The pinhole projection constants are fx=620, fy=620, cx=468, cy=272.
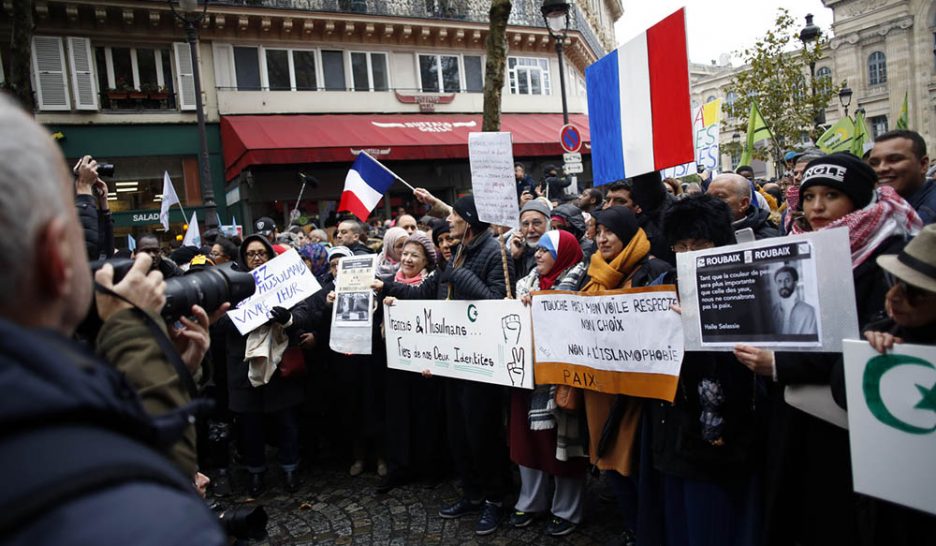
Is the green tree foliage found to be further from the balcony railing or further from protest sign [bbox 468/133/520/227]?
protest sign [bbox 468/133/520/227]

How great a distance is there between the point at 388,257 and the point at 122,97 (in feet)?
54.7

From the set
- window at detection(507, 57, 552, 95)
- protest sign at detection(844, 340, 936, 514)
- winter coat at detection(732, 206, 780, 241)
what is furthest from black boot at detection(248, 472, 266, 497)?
window at detection(507, 57, 552, 95)

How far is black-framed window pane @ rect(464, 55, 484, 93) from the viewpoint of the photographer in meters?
23.3

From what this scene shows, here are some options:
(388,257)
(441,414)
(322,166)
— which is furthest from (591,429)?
(322,166)

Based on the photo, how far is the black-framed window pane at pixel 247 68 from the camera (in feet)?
65.1

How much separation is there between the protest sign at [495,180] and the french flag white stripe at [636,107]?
79 centimetres

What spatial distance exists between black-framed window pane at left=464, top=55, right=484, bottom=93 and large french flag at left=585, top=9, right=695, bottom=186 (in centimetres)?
1961

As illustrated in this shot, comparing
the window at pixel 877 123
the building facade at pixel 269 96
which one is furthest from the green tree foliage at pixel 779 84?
the window at pixel 877 123

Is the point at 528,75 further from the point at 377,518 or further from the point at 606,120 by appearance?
the point at 377,518

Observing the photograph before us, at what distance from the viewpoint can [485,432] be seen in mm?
4496

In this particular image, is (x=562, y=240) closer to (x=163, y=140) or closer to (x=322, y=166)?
(x=322, y=166)

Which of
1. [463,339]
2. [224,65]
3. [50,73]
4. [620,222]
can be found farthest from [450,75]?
[620,222]

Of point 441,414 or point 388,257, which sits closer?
point 441,414

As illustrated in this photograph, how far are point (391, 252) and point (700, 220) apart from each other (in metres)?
3.29
